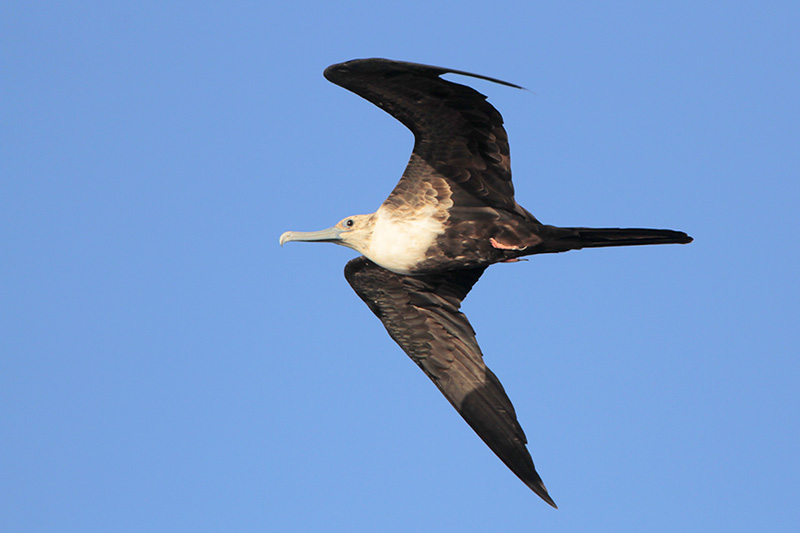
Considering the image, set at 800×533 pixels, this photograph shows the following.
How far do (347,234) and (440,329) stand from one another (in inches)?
51.4

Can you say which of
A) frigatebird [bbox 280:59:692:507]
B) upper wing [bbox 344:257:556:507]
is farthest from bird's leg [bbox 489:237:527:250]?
upper wing [bbox 344:257:556:507]

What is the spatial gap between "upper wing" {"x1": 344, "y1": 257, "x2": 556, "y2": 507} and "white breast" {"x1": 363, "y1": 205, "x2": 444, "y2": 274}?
0.59 metres

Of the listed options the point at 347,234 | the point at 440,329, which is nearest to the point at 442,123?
the point at 347,234

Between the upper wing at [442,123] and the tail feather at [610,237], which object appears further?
the tail feather at [610,237]

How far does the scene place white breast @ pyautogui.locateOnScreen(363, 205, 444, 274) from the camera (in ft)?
24.2

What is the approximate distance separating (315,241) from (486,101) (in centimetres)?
224

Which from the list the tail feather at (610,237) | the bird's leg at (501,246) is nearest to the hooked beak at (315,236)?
the bird's leg at (501,246)

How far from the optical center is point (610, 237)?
6.88m

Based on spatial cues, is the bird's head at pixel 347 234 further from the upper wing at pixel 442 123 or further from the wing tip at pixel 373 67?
the wing tip at pixel 373 67

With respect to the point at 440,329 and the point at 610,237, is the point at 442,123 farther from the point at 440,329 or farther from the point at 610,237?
the point at 440,329

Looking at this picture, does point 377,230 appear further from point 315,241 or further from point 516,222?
point 516,222

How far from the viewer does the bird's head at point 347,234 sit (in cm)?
780

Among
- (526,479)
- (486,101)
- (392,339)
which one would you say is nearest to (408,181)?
(486,101)

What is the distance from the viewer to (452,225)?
7.35 m
